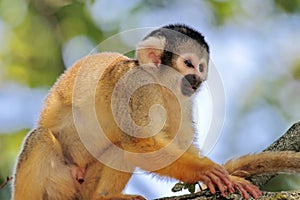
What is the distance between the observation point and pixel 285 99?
725 cm

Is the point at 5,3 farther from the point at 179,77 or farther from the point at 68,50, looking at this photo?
the point at 179,77

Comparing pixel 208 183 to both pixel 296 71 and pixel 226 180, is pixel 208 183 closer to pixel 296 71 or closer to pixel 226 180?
pixel 226 180

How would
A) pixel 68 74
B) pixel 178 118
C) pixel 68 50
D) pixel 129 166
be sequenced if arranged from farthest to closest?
pixel 68 50
pixel 68 74
pixel 178 118
pixel 129 166

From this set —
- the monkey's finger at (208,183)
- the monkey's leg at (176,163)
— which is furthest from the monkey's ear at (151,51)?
the monkey's finger at (208,183)

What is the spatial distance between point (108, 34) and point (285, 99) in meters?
2.29

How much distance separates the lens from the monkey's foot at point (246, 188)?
3154mm

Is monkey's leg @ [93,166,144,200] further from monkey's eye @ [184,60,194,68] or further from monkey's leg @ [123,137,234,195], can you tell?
monkey's eye @ [184,60,194,68]

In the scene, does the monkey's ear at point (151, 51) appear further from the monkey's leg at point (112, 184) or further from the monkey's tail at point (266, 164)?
the monkey's tail at point (266, 164)

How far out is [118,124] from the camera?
4.23 m

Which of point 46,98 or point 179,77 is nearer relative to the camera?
point 179,77

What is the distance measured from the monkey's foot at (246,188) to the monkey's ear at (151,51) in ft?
4.52

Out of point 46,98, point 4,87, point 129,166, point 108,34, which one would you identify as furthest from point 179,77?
point 4,87

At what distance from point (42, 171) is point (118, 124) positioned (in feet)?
2.04

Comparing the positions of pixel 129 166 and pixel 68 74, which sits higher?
pixel 68 74
